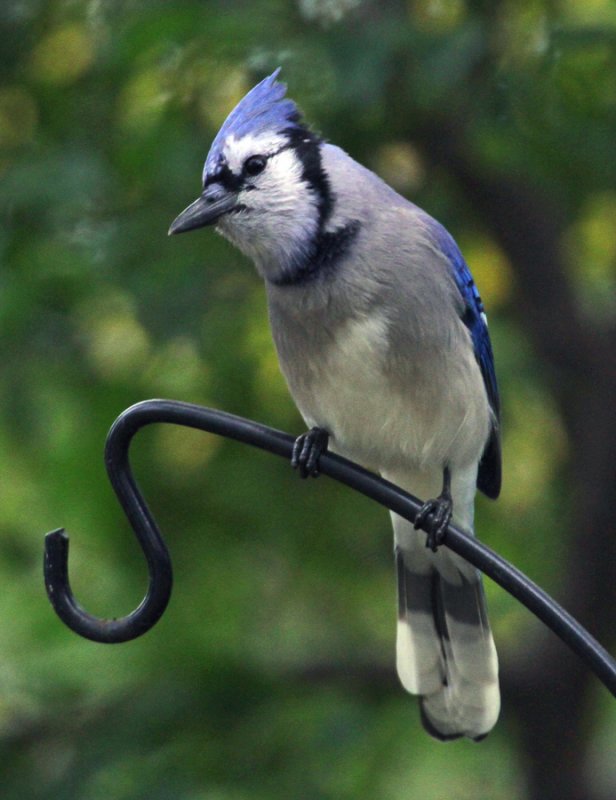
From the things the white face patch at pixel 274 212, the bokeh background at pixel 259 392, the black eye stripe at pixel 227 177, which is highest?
the black eye stripe at pixel 227 177

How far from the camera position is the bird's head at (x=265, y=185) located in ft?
8.52

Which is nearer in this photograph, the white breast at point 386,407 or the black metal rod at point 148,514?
the black metal rod at point 148,514

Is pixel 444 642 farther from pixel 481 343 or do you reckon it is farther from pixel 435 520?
pixel 481 343

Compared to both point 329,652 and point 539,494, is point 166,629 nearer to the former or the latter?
point 329,652

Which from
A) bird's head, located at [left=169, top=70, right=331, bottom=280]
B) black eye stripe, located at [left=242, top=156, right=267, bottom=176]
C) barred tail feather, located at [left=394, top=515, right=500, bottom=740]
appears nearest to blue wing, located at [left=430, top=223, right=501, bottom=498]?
barred tail feather, located at [left=394, top=515, right=500, bottom=740]

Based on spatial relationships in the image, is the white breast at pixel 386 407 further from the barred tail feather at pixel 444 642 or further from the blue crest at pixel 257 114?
the blue crest at pixel 257 114

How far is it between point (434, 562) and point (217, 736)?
1.09m

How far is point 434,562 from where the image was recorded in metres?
3.19

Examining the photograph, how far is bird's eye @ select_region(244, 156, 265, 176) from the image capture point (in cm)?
265

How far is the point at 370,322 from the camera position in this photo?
269cm

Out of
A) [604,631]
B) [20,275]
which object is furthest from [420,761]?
[20,275]

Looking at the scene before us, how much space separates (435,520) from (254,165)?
→ 0.77 meters

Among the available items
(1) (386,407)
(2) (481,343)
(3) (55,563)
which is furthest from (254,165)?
(3) (55,563)

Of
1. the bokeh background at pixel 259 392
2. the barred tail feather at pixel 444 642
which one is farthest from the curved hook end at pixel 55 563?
the bokeh background at pixel 259 392
